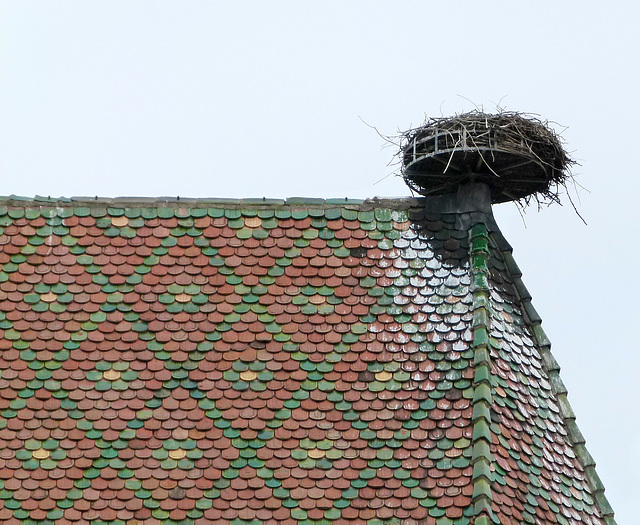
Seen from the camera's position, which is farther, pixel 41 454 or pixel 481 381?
pixel 481 381

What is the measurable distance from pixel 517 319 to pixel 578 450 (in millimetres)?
1667

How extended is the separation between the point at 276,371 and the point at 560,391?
3055 mm

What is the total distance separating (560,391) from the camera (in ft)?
61.9

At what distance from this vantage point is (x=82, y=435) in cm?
1750

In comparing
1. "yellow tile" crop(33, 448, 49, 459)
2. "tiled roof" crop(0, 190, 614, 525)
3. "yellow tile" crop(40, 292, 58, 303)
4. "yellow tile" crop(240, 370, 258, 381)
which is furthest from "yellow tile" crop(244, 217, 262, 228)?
"yellow tile" crop(33, 448, 49, 459)

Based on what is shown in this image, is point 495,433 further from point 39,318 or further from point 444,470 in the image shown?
point 39,318

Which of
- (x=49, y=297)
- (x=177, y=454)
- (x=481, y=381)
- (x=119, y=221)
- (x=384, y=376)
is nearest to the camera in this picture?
(x=177, y=454)

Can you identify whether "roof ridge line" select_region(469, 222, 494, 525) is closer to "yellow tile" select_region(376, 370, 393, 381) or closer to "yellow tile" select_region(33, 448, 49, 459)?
"yellow tile" select_region(376, 370, 393, 381)

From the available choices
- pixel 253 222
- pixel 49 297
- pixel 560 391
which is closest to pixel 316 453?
pixel 560 391

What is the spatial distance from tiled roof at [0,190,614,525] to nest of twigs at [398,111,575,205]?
0.45 metres

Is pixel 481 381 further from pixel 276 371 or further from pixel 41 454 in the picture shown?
pixel 41 454

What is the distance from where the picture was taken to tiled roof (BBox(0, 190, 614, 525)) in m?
17.0

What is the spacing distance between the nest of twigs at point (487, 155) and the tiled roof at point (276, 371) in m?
0.45

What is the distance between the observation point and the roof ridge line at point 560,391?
18.0 meters
